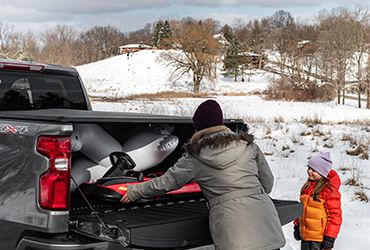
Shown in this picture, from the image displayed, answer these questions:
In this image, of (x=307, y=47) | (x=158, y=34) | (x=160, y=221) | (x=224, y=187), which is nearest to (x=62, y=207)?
(x=160, y=221)

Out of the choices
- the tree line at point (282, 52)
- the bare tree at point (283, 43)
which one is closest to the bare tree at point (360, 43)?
the tree line at point (282, 52)

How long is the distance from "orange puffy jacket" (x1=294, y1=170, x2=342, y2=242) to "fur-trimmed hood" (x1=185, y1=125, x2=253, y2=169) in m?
1.64

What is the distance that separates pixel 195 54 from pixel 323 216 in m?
51.9

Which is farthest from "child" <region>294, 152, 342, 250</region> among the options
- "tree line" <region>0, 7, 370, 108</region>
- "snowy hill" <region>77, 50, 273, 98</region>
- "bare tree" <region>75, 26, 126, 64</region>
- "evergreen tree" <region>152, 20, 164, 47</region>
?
"bare tree" <region>75, 26, 126, 64</region>

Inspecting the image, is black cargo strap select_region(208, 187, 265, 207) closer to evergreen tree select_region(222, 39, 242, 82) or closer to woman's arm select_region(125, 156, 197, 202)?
woman's arm select_region(125, 156, 197, 202)

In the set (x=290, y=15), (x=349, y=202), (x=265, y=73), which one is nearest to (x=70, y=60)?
(x=265, y=73)

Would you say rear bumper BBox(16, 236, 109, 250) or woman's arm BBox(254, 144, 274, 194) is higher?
woman's arm BBox(254, 144, 274, 194)

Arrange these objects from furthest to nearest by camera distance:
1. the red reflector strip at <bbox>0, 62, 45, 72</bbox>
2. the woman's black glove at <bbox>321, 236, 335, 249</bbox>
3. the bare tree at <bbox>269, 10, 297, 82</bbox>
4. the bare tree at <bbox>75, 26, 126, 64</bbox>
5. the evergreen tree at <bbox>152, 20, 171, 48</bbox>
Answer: the bare tree at <bbox>75, 26, 126, 64</bbox>, the evergreen tree at <bbox>152, 20, 171, 48</bbox>, the bare tree at <bbox>269, 10, 297, 82</bbox>, the woman's black glove at <bbox>321, 236, 335, 249</bbox>, the red reflector strip at <bbox>0, 62, 45, 72</bbox>

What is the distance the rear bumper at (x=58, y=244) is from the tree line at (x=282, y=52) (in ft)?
103

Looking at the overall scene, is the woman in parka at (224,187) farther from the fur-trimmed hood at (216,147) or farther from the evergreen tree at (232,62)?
the evergreen tree at (232,62)

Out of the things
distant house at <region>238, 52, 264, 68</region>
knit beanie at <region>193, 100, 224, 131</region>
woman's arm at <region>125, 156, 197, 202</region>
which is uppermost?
distant house at <region>238, 52, 264, 68</region>

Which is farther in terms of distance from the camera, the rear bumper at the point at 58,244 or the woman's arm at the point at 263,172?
the woman's arm at the point at 263,172

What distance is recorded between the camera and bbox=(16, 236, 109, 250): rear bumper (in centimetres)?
297

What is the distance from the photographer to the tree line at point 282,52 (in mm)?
45688
